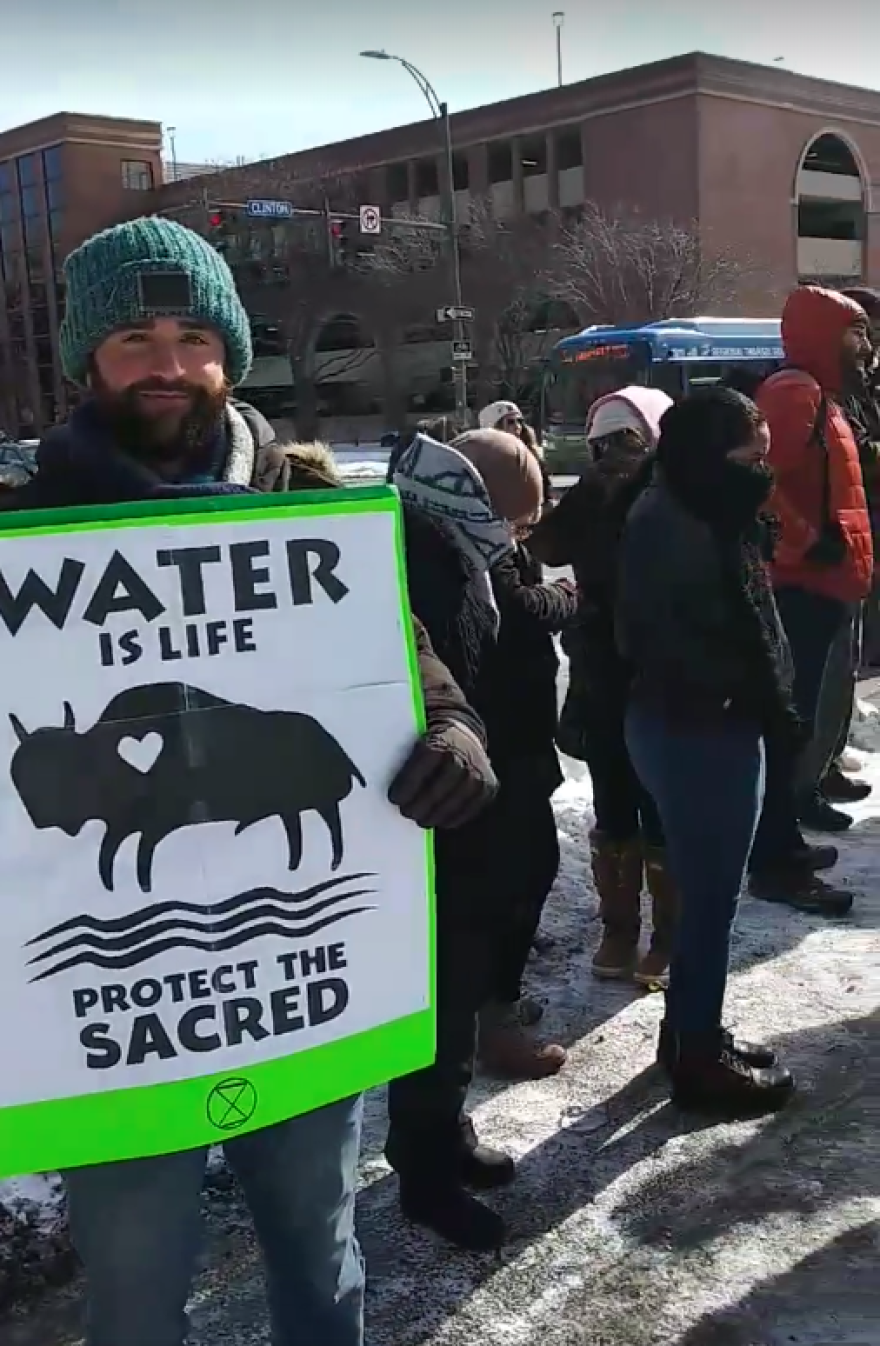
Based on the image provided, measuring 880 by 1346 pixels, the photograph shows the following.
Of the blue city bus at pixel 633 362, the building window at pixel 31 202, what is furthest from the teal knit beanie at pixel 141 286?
the building window at pixel 31 202

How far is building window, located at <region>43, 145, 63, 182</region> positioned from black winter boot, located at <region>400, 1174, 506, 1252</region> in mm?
67580

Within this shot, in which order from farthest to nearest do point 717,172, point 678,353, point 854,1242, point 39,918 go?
point 717,172 < point 678,353 < point 854,1242 < point 39,918

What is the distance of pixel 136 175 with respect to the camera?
64.6m

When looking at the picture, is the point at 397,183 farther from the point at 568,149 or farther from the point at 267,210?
the point at 267,210

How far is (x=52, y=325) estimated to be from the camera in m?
61.1

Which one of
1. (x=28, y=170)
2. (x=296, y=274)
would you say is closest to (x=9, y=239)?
(x=28, y=170)

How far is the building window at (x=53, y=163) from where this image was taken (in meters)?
63.5

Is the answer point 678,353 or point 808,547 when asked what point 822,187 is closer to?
point 678,353

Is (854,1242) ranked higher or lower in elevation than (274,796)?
lower

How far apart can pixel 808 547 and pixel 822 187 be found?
168 feet

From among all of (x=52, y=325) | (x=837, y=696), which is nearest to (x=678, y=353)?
(x=837, y=696)

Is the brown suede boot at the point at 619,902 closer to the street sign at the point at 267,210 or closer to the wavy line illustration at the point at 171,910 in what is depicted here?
the wavy line illustration at the point at 171,910

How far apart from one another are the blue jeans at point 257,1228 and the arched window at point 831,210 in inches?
1992

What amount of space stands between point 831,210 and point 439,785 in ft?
183
